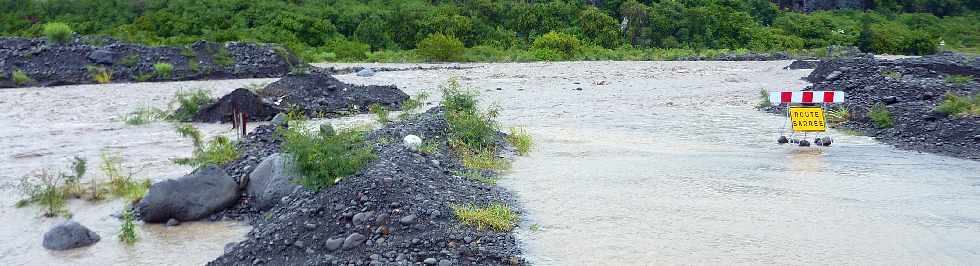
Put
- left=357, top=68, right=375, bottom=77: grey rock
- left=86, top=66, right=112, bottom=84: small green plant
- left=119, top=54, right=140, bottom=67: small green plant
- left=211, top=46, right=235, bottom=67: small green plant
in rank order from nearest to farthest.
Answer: left=86, top=66, right=112, bottom=84: small green plant
left=119, top=54, right=140, bottom=67: small green plant
left=211, top=46, right=235, bottom=67: small green plant
left=357, top=68, right=375, bottom=77: grey rock

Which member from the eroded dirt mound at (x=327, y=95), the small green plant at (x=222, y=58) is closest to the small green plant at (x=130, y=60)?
the small green plant at (x=222, y=58)

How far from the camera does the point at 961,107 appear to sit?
1590cm

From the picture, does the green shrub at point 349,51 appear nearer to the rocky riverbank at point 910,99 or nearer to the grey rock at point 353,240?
the rocky riverbank at point 910,99

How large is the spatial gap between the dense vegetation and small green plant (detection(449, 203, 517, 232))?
115ft

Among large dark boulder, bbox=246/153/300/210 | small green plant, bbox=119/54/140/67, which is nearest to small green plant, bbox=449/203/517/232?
large dark boulder, bbox=246/153/300/210

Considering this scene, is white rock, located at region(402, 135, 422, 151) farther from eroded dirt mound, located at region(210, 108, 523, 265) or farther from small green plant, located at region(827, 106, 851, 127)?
small green plant, located at region(827, 106, 851, 127)

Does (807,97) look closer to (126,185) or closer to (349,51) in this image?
(126,185)

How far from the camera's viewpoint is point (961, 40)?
57531mm

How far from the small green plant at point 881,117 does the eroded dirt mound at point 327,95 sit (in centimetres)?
991

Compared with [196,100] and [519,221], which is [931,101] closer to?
[519,221]

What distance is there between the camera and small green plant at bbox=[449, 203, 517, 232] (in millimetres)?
8781

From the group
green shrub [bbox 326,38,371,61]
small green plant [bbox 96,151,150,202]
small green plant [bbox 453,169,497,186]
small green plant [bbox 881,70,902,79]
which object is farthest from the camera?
green shrub [bbox 326,38,371,61]

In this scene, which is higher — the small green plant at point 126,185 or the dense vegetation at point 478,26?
the dense vegetation at point 478,26

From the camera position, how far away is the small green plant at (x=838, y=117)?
58.1ft
